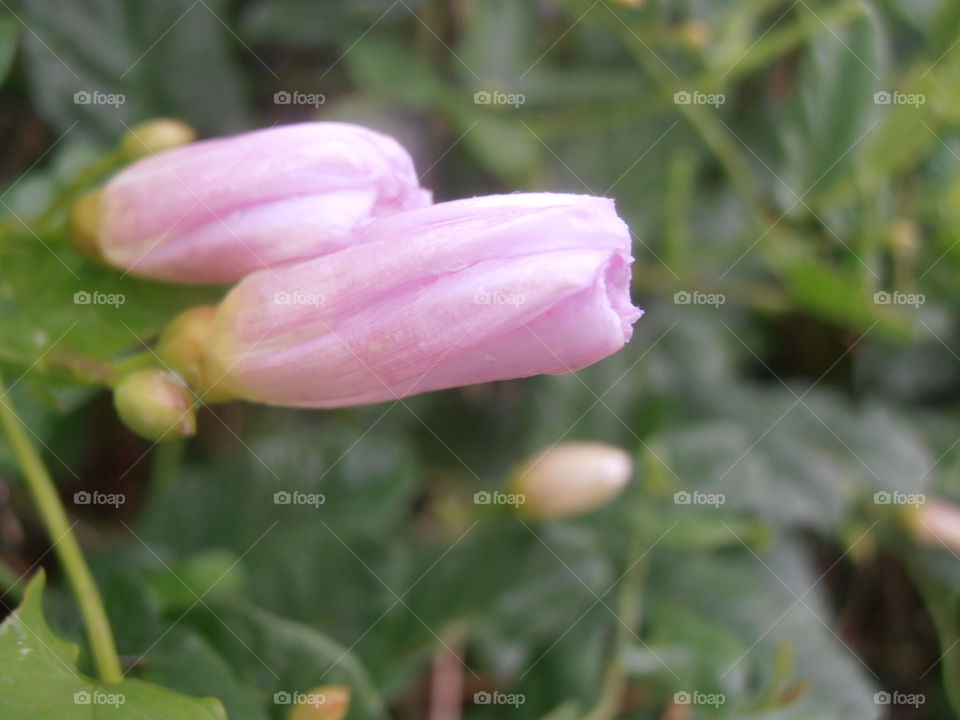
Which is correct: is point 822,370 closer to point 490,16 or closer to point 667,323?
→ point 667,323

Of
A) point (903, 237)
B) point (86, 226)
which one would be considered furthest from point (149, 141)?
point (903, 237)

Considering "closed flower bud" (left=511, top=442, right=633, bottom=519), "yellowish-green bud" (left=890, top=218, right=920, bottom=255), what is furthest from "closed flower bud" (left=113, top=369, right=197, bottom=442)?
"yellowish-green bud" (left=890, top=218, right=920, bottom=255)

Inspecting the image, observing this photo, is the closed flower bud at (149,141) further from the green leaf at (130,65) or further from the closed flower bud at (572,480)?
the closed flower bud at (572,480)

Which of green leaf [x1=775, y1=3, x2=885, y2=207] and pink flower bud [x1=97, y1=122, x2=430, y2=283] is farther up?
green leaf [x1=775, y1=3, x2=885, y2=207]

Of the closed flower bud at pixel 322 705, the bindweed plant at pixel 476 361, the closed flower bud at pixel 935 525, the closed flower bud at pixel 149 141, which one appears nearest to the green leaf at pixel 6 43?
the bindweed plant at pixel 476 361

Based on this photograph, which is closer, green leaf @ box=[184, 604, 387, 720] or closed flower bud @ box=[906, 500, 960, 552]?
green leaf @ box=[184, 604, 387, 720]

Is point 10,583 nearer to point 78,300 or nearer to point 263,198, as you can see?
point 78,300

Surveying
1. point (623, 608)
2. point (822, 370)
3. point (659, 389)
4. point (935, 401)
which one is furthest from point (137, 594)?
point (935, 401)

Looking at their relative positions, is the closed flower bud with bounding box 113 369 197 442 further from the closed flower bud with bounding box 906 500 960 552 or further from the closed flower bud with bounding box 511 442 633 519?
the closed flower bud with bounding box 906 500 960 552
